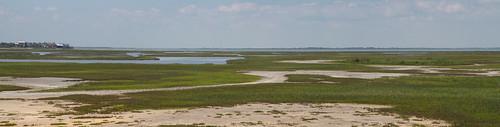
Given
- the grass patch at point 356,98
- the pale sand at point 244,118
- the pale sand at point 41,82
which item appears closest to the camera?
the pale sand at point 244,118

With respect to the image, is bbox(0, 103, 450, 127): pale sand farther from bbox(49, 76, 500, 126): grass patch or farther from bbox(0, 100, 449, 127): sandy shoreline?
bbox(49, 76, 500, 126): grass patch

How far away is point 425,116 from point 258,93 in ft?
49.3

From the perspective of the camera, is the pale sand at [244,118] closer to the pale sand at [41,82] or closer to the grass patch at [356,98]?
the grass patch at [356,98]

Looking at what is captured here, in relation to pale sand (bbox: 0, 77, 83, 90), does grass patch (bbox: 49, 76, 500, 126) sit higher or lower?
higher

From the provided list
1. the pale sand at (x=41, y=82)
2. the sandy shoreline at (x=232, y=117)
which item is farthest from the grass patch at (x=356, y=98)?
the pale sand at (x=41, y=82)

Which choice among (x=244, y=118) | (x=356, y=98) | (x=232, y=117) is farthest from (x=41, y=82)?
(x=244, y=118)

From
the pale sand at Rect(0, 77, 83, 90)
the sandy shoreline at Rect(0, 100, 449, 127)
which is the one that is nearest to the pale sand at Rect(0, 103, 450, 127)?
the sandy shoreline at Rect(0, 100, 449, 127)

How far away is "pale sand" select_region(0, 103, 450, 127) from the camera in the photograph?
1094 inches

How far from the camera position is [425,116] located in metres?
30.3

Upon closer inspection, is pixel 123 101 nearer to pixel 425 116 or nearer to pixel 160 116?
pixel 160 116

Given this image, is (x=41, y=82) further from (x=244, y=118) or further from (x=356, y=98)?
(x=244, y=118)

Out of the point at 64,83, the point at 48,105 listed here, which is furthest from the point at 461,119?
the point at 64,83

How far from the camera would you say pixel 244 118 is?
97.6 ft

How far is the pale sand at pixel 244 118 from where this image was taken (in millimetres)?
27781
